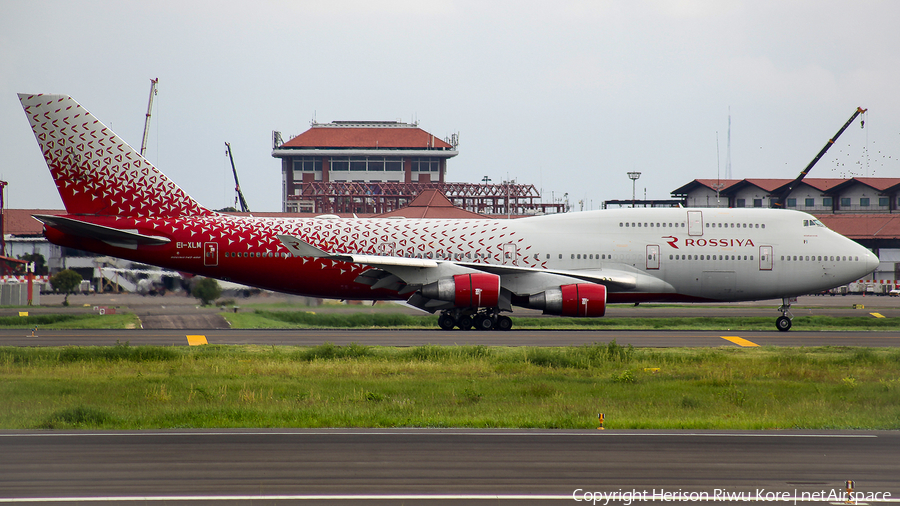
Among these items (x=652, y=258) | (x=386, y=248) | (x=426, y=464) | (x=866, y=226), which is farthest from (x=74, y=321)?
(x=866, y=226)

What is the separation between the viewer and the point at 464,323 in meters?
33.2

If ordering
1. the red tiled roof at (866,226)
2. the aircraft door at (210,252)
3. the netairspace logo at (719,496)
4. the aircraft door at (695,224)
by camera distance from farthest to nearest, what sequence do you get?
the red tiled roof at (866,226) < the aircraft door at (695,224) < the aircraft door at (210,252) < the netairspace logo at (719,496)

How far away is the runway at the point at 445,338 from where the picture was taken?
27188 mm

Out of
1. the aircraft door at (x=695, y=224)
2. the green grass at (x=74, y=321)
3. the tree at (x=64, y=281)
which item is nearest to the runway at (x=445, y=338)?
the green grass at (x=74, y=321)

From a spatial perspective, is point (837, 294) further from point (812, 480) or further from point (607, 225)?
point (812, 480)

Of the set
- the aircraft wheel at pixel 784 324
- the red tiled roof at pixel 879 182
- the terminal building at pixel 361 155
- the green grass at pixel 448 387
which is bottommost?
the green grass at pixel 448 387

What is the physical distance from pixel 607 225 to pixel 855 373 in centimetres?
1442

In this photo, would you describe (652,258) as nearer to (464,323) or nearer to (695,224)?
(695,224)

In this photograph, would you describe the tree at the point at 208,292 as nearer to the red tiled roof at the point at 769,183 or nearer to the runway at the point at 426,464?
the runway at the point at 426,464

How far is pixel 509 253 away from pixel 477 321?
3089mm

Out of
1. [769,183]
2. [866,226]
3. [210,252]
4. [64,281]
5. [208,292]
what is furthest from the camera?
[769,183]

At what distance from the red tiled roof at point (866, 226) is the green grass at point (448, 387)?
6113 cm

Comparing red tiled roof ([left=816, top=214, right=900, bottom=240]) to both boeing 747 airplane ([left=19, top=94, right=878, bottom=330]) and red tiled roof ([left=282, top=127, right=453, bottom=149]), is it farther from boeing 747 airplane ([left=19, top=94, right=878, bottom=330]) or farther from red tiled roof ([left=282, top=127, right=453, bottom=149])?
red tiled roof ([left=282, top=127, right=453, bottom=149])

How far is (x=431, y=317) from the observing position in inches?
1599
